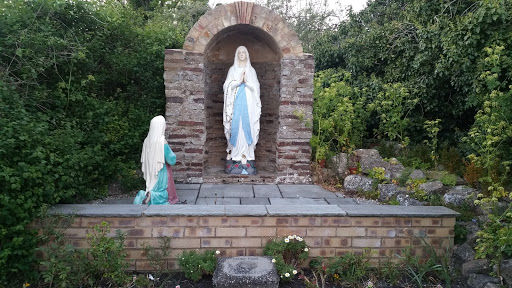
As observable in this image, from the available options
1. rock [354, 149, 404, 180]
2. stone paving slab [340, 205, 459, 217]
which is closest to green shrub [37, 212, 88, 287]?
stone paving slab [340, 205, 459, 217]

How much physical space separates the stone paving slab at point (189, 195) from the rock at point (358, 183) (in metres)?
2.08

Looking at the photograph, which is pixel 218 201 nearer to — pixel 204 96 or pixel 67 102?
pixel 204 96

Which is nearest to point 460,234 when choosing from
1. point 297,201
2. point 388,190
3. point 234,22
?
point 388,190

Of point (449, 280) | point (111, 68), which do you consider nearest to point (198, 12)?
point (111, 68)

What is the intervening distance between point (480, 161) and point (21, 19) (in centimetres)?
605

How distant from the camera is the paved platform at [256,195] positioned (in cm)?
468

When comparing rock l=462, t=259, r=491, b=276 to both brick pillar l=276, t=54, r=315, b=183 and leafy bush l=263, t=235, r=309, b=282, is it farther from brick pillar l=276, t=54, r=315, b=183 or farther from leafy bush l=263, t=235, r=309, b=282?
brick pillar l=276, t=54, r=315, b=183

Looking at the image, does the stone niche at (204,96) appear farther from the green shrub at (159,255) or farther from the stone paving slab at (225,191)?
the green shrub at (159,255)

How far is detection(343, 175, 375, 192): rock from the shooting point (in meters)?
5.21

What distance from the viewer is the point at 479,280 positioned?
3322 millimetres

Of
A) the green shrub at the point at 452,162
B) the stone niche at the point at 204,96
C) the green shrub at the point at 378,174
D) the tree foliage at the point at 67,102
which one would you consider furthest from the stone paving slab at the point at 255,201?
the green shrub at the point at 452,162

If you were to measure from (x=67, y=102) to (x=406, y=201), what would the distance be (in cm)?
452

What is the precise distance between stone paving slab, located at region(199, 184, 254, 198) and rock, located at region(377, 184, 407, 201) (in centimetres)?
168

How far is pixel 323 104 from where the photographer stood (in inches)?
239
